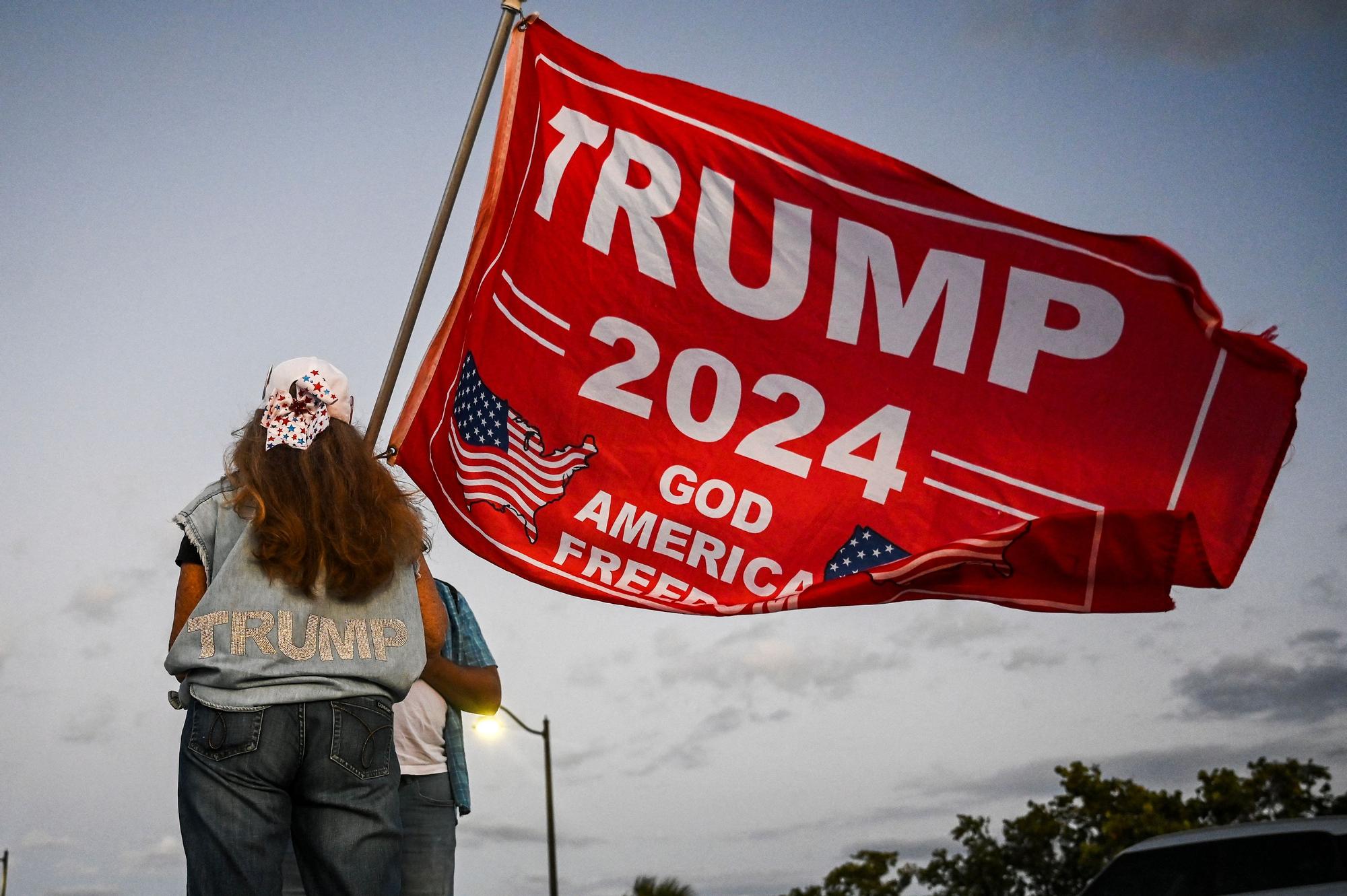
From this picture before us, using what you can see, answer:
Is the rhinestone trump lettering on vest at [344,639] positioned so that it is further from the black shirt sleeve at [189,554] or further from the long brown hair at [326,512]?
the black shirt sleeve at [189,554]

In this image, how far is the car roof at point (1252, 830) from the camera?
24.2 feet

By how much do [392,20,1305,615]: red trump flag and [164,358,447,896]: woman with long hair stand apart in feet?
6.38

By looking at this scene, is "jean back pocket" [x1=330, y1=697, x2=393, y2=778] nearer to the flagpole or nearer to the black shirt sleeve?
the black shirt sleeve

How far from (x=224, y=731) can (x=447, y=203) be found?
9.24 ft

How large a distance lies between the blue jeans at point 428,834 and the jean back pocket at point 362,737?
1.17m

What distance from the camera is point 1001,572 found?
434cm

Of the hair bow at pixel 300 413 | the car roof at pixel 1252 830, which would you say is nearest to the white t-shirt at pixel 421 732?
the hair bow at pixel 300 413

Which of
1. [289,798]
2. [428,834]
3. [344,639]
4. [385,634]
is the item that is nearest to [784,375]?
[428,834]

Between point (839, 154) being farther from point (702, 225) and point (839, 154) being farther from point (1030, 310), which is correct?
point (1030, 310)

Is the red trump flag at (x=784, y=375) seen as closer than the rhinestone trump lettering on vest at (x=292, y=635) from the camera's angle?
No

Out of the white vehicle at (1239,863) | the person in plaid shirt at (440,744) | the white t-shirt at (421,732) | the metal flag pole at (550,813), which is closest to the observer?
the person in plaid shirt at (440,744)

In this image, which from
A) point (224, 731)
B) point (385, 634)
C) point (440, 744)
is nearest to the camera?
point (224, 731)

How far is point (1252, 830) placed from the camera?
775 cm

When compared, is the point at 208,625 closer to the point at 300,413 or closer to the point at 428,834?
the point at 300,413
